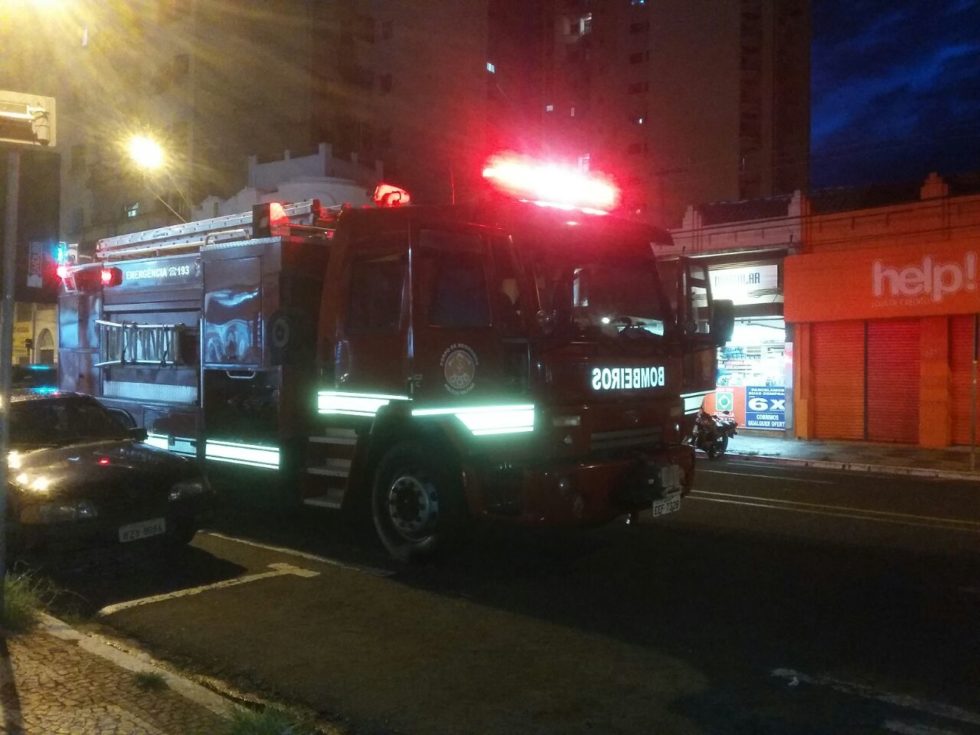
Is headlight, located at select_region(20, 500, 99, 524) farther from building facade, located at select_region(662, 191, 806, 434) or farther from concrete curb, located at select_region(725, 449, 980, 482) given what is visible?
building facade, located at select_region(662, 191, 806, 434)

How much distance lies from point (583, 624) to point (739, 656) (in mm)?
1087

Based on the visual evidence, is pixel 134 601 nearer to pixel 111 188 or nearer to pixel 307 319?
pixel 307 319

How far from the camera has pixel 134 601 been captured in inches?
262

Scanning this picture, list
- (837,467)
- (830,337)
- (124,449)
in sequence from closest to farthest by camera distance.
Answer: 1. (124,449)
2. (837,467)
3. (830,337)

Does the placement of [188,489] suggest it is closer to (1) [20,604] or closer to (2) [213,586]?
(2) [213,586]

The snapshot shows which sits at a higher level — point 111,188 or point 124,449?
point 111,188

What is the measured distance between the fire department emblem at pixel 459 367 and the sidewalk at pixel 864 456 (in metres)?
11.4

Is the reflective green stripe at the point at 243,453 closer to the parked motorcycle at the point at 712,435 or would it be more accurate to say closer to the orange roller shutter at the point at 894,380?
the parked motorcycle at the point at 712,435

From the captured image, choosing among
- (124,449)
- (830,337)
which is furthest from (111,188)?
(124,449)

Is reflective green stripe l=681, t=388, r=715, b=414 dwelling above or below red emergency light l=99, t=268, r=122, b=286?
below

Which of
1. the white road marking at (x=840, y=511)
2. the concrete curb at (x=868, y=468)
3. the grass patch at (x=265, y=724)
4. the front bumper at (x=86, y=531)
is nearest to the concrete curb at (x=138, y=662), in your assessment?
the grass patch at (x=265, y=724)

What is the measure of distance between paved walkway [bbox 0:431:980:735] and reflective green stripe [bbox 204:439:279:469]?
2.69 m

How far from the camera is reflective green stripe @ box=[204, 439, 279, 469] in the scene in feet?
27.3

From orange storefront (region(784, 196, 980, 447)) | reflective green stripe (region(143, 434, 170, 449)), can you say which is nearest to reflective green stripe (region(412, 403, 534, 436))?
reflective green stripe (region(143, 434, 170, 449))
